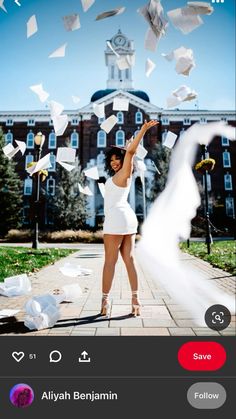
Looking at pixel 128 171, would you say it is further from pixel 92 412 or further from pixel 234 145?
pixel 234 145

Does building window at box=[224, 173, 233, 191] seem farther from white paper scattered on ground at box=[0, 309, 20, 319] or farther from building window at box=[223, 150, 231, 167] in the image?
white paper scattered on ground at box=[0, 309, 20, 319]

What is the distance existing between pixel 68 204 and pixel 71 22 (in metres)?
15.4

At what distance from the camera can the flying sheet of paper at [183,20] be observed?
74.8 inches

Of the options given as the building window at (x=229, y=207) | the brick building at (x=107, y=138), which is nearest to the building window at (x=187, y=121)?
the brick building at (x=107, y=138)

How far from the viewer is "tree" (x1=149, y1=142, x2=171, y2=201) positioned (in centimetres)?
1807

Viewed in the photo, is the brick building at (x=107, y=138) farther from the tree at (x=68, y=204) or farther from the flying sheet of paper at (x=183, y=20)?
the flying sheet of paper at (x=183, y=20)

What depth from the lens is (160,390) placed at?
3.94ft

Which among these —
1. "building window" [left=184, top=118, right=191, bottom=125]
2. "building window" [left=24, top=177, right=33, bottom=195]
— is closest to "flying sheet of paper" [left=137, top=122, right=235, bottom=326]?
"building window" [left=184, top=118, right=191, bottom=125]

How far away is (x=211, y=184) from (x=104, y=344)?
73.5 feet

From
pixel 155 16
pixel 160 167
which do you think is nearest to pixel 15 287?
pixel 155 16

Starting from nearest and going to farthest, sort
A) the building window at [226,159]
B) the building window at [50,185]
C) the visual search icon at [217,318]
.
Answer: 1. the visual search icon at [217,318]
2. the building window at [50,185]
3. the building window at [226,159]

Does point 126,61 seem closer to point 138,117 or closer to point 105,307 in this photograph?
point 105,307

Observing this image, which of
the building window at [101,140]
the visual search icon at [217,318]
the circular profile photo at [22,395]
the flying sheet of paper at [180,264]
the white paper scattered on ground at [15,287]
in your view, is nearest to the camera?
the circular profile photo at [22,395]

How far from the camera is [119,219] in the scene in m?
2.03
